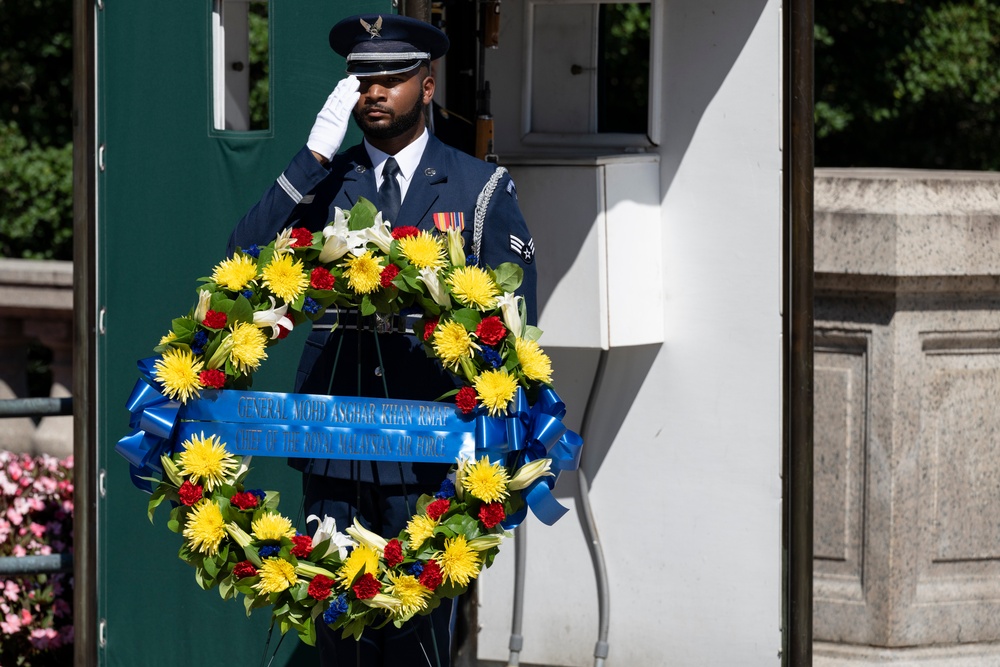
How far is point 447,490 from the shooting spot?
3.94 m

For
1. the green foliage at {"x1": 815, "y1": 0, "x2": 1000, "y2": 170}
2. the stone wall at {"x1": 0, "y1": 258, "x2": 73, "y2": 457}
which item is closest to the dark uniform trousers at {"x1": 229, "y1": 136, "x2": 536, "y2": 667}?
the stone wall at {"x1": 0, "y1": 258, "x2": 73, "y2": 457}

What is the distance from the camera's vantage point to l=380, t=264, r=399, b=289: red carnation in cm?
388

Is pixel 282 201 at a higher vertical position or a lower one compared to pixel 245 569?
higher

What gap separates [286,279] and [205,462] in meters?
0.46

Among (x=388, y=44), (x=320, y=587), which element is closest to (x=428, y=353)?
(x=320, y=587)

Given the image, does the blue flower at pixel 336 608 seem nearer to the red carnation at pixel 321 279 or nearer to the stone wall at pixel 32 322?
the red carnation at pixel 321 279

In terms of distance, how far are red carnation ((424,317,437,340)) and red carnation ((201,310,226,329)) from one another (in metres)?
→ 0.47

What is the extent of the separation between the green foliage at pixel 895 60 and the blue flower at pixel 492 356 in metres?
7.80

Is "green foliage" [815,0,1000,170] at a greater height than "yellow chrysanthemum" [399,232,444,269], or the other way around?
"green foliage" [815,0,1000,170]

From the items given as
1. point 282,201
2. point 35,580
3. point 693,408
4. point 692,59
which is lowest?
point 35,580

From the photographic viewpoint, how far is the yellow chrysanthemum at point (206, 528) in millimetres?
3883

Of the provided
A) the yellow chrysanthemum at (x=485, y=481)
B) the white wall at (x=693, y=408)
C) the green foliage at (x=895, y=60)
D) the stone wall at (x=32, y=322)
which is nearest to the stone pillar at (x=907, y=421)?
the white wall at (x=693, y=408)

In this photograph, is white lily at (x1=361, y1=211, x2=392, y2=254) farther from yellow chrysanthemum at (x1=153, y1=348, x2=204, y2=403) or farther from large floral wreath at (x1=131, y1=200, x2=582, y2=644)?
yellow chrysanthemum at (x1=153, y1=348, x2=204, y2=403)

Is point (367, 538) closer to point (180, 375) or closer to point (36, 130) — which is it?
point (180, 375)
